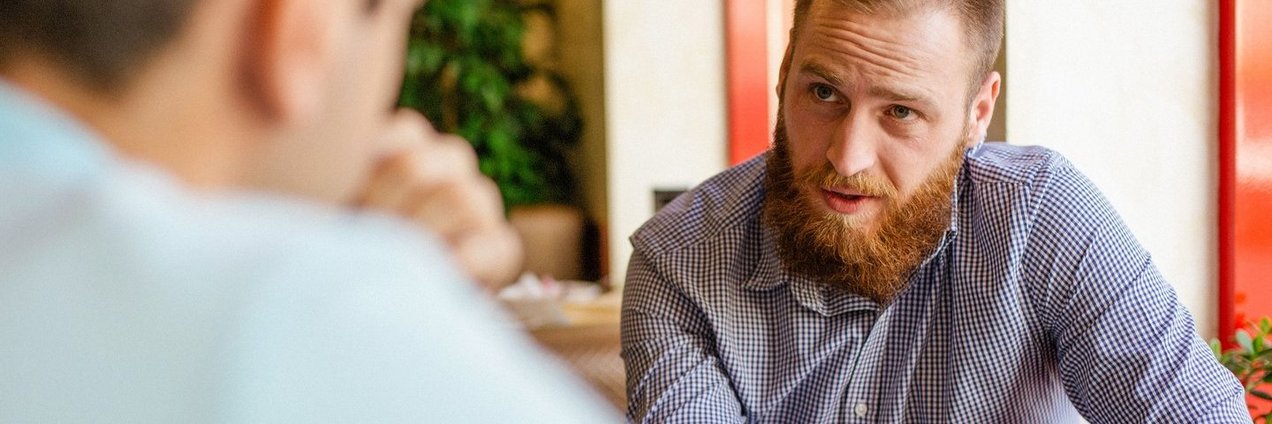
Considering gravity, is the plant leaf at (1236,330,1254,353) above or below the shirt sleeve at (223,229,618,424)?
below

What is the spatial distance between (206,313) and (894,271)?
1.15m

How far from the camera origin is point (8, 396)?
0.27 meters

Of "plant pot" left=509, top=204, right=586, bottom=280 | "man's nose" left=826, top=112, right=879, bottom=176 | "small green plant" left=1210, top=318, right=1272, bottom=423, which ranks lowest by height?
"plant pot" left=509, top=204, right=586, bottom=280

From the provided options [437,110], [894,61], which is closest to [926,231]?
[894,61]

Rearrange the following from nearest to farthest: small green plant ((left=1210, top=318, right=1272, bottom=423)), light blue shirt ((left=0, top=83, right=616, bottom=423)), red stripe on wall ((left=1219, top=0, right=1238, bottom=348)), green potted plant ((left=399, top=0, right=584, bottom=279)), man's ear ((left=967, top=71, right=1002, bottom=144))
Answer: light blue shirt ((left=0, top=83, right=616, bottom=423)), man's ear ((left=967, top=71, right=1002, bottom=144)), small green plant ((left=1210, top=318, right=1272, bottom=423)), red stripe on wall ((left=1219, top=0, right=1238, bottom=348)), green potted plant ((left=399, top=0, right=584, bottom=279))

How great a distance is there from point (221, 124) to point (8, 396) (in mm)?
84

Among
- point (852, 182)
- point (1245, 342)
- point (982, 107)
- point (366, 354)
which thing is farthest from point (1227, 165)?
point (366, 354)

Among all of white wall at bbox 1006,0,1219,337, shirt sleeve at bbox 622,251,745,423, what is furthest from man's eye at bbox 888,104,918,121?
white wall at bbox 1006,0,1219,337

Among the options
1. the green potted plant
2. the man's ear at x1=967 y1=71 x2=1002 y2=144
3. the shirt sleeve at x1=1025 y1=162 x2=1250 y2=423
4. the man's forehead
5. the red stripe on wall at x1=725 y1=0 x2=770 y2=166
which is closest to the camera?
the shirt sleeve at x1=1025 y1=162 x2=1250 y2=423

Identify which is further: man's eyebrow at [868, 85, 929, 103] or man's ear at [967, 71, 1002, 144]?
man's ear at [967, 71, 1002, 144]

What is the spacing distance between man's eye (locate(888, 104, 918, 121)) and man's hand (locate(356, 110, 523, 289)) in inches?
38.6

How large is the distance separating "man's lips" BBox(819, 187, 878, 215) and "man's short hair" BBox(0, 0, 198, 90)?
1.08 meters

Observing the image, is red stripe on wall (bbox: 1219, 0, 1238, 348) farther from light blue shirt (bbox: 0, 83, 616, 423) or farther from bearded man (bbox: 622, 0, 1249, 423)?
light blue shirt (bbox: 0, 83, 616, 423)

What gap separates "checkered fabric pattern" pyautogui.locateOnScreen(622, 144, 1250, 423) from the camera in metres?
1.21
